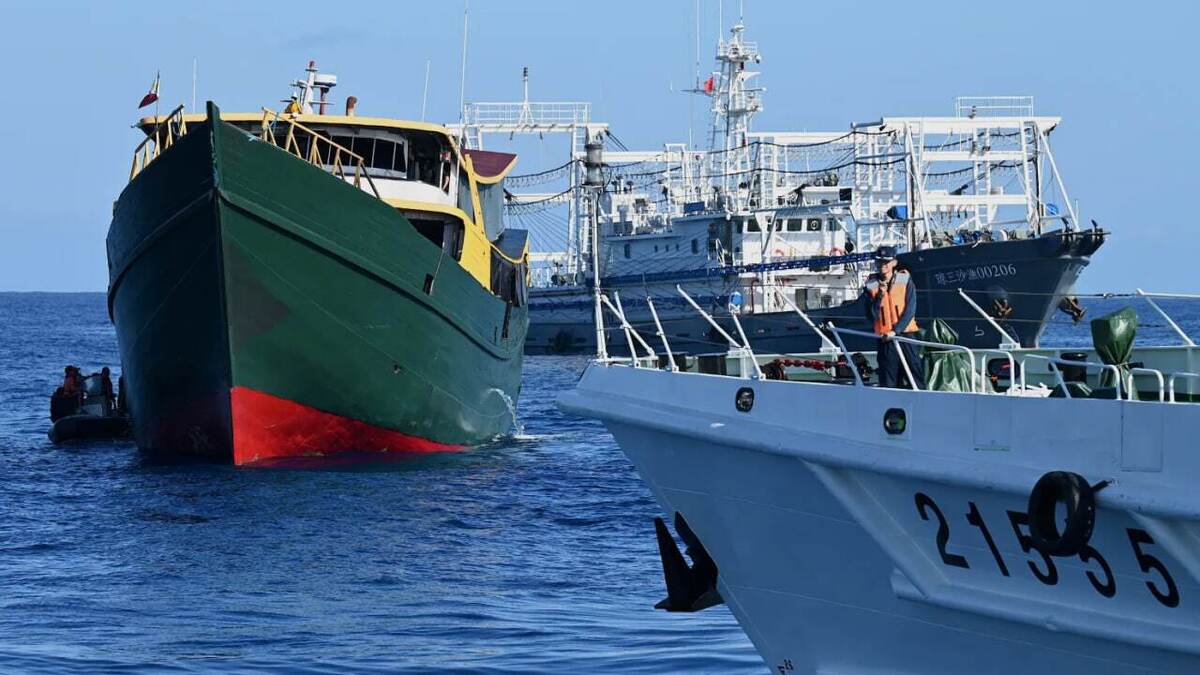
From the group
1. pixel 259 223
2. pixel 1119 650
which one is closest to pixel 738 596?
pixel 1119 650

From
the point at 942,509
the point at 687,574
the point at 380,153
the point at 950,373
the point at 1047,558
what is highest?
the point at 380,153

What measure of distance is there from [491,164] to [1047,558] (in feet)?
80.2

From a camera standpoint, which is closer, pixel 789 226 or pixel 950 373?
pixel 950 373

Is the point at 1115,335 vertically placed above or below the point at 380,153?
below

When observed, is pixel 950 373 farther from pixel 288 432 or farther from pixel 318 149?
pixel 318 149

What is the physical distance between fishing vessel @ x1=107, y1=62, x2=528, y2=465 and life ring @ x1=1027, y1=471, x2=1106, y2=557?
49.0 ft

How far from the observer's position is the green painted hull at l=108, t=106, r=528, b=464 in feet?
68.9

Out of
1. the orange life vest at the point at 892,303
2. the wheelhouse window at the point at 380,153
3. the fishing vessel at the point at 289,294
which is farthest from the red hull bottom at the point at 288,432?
the orange life vest at the point at 892,303

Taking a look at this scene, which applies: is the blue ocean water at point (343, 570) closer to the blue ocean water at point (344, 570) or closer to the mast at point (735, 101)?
the blue ocean water at point (344, 570)

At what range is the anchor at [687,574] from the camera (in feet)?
34.9

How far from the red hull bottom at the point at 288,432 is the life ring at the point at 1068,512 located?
617 inches

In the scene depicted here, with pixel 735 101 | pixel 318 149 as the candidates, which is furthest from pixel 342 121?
pixel 735 101

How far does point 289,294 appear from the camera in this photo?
21.5 m

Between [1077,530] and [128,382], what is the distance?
64.2 ft
